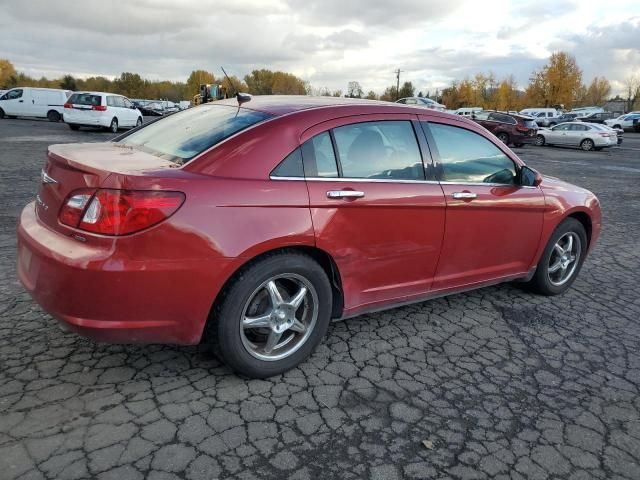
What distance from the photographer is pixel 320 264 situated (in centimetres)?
318

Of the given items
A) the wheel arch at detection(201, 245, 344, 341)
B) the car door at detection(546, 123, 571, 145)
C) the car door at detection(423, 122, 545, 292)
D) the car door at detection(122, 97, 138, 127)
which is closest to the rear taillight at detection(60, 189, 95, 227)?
the wheel arch at detection(201, 245, 344, 341)

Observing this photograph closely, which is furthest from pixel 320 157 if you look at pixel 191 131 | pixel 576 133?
pixel 576 133

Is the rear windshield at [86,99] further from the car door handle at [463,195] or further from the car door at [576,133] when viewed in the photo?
the car door at [576,133]

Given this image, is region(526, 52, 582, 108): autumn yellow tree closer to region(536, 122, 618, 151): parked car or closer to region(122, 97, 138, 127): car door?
region(536, 122, 618, 151): parked car

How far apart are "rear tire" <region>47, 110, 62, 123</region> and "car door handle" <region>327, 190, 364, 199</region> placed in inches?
1161

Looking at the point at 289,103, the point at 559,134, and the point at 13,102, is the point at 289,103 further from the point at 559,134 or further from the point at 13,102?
the point at 13,102

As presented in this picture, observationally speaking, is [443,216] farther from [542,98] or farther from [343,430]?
[542,98]

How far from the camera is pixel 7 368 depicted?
2975mm

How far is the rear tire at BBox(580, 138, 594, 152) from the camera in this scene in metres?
26.4

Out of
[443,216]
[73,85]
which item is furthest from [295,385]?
[73,85]

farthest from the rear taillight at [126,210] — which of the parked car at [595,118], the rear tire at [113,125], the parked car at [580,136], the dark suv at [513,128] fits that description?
the parked car at [595,118]

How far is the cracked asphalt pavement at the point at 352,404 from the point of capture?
237 cm

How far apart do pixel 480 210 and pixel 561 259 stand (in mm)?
1448

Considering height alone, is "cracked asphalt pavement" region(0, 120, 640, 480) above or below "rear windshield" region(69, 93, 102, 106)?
below
